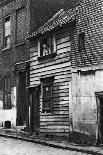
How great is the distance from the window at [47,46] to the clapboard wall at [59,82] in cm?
42

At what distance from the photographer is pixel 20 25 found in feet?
69.4

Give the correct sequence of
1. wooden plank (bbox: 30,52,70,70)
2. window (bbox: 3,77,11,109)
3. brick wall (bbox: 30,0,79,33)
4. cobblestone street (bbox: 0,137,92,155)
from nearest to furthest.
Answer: cobblestone street (bbox: 0,137,92,155), wooden plank (bbox: 30,52,70,70), brick wall (bbox: 30,0,79,33), window (bbox: 3,77,11,109)

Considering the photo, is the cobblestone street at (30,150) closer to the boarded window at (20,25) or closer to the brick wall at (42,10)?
the brick wall at (42,10)

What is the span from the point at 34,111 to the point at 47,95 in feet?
6.07

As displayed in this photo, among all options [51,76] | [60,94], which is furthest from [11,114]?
[60,94]

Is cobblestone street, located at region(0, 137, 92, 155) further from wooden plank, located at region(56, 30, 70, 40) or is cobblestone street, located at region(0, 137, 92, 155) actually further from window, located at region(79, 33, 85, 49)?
wooden plank, located at region(56, 30, 70, 40)

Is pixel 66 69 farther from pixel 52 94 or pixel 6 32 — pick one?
pixel 6 32

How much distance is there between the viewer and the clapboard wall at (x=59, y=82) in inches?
644

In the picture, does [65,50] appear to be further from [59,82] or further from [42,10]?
[42,10]

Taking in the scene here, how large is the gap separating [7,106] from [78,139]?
793cm

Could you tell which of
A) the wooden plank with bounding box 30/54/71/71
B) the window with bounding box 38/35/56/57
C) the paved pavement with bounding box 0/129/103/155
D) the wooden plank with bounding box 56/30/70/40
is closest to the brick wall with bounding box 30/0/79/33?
the window with bounding box 38/35/56/57

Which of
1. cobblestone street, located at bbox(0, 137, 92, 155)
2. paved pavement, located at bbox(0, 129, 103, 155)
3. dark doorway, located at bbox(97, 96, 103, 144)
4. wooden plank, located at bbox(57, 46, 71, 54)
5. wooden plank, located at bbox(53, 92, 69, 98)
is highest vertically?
wooden plank, located at bbox(57, 46, 71, 54)

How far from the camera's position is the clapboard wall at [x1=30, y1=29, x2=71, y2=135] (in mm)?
16359

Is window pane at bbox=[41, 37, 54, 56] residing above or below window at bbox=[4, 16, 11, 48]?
below
